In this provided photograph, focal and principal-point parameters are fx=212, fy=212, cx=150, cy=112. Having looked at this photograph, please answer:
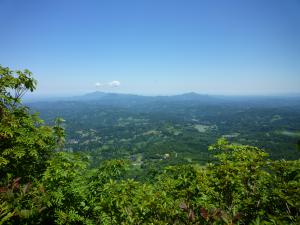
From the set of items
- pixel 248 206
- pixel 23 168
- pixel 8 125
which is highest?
pixel 8 125

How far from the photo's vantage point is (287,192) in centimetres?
520

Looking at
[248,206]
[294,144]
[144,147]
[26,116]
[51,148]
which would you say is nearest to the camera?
[294,144]

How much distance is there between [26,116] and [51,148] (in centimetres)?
162

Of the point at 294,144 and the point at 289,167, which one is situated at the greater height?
the point at 294,144

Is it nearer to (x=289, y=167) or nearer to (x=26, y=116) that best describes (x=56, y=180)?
(x=26, y=116)

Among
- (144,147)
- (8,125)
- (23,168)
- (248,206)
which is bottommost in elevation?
(144,147)

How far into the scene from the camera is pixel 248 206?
5934 millimetres

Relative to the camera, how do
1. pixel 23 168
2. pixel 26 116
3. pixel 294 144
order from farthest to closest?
1. pixel 26 116
2. pixel 23 168
3. pixel 294 144

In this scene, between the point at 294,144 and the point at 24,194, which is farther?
the point at 24,194

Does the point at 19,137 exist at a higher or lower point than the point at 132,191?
higher

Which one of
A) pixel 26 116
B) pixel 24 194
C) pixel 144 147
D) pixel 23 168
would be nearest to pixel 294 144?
pixel 24 194

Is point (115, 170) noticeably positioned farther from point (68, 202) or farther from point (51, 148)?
point (51, 148)

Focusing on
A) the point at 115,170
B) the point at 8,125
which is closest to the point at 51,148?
the point at 8,125

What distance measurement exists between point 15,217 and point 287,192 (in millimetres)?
6731
